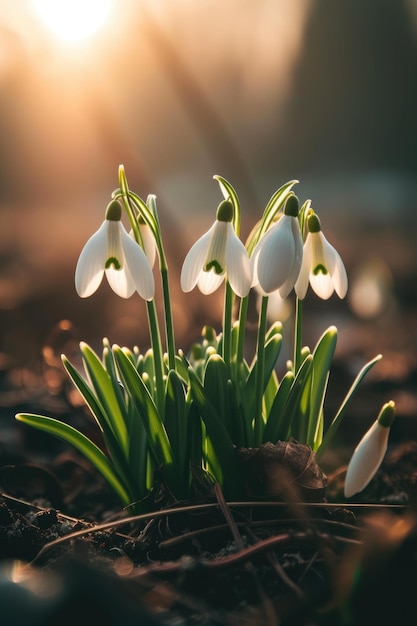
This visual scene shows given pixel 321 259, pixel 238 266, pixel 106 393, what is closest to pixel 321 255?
pixel 321 259

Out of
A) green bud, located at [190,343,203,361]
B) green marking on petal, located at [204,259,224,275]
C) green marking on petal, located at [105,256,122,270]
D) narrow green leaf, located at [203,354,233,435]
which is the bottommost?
narrow green leaf, located at [203,354,233,435]

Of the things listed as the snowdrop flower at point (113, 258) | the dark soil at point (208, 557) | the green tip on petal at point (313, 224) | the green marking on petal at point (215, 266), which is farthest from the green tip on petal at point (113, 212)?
the dark soil at point (208, 557)

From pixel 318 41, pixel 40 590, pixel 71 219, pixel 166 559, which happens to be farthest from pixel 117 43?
pixel 40 590

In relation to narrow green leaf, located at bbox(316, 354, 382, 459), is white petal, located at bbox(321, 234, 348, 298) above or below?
above

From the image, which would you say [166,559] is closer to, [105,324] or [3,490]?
[3,490]

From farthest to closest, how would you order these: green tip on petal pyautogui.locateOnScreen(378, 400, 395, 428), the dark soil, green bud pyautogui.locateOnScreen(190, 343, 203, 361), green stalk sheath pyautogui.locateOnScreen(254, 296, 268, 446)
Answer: green bud pyautogui.locateOnScreen(190, 343, 203, 361), green stalk sheath pyautogui.locateOnScreen(254, 296, 268, 446), green tip on petal pyautogui.locateOnScreen(378, 400, 395, 428), the dark soil

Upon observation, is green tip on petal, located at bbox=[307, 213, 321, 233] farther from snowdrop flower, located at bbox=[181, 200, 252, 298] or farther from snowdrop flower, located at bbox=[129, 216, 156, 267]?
snowdrop flower, located at bbox=[129, 216, 156, 267]

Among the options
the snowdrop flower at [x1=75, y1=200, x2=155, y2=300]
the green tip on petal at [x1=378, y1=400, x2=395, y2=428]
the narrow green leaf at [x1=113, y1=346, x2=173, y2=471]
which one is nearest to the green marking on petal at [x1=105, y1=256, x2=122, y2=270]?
the snowdrop flower at [x1=75, y1=200, x2=155, y2=300]

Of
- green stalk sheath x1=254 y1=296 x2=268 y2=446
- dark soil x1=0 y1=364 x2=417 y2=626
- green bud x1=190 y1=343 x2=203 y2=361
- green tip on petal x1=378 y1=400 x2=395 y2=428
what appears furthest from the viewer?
green bud x1=190 y1=343 x2=203 y2=361

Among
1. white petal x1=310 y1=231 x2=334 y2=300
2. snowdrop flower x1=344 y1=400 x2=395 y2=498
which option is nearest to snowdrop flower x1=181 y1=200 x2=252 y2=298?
white petal x1=310 y1=231 x2=334 y2=300

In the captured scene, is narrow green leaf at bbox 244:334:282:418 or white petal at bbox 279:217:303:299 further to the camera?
narrow green leaf at bbox 244:334:282:418

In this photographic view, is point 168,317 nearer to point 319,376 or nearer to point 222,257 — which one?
point 222,257
